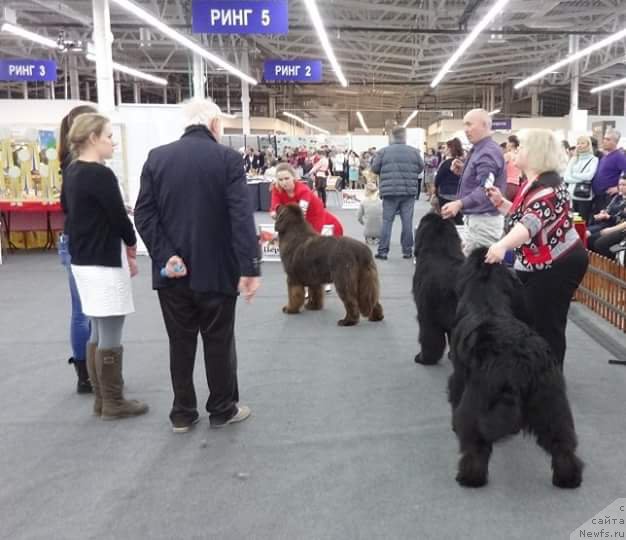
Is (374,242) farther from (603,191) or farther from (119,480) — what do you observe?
(119,480)

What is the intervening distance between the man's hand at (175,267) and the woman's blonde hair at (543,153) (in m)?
1.63

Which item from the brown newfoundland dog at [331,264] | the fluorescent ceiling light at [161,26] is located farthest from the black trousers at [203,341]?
the fluorescent ceiling light at [161,26]

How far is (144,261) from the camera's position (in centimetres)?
786

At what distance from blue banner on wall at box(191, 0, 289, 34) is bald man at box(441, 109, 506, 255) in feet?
15.6

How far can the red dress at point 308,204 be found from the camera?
5035 mm

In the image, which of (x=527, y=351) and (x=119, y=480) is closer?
(x=527, y=351)

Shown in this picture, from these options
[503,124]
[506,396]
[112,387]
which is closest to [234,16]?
[112,387]

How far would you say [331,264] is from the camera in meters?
4.58

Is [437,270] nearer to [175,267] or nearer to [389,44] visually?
[175,267]

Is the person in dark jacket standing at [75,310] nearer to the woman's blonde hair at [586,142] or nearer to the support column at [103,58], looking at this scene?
the woman's blonde hair at [586,142]

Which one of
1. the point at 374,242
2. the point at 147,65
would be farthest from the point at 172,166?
the point at 147,65

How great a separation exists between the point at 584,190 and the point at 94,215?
598 cm

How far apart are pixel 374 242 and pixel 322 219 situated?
3.64 metres

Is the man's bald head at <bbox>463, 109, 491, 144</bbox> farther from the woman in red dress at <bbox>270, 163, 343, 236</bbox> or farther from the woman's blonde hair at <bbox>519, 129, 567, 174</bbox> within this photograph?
the woman in red dress at <bbox>270, 163, 343, 236</bbox>
